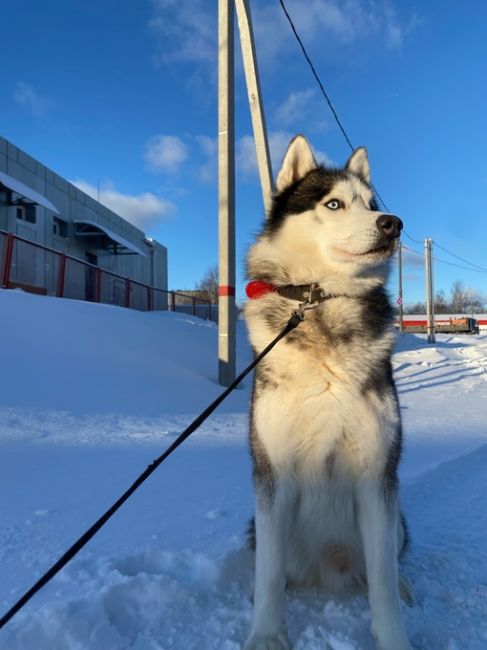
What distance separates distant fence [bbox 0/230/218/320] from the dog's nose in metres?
12.5

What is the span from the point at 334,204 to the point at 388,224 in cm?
32

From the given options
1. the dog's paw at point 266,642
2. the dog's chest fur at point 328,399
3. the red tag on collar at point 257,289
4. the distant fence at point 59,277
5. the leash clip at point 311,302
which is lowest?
the dog's paw at point 266,642

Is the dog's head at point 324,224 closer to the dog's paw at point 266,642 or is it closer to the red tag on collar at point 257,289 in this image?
the red tag on collar at point 257,289

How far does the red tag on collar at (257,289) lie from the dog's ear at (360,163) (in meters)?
0.92

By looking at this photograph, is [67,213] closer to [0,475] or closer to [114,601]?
Result: [0,475]

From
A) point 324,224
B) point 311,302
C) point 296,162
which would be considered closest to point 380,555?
point 311,302

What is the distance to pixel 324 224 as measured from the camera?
2.05m

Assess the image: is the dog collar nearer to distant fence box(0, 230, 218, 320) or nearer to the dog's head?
the dog's head

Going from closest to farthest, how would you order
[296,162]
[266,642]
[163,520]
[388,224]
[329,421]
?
[266,642]
[329,421]
[388,224]
[296,162]
[163,520]

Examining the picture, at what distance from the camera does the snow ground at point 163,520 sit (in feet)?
5.57

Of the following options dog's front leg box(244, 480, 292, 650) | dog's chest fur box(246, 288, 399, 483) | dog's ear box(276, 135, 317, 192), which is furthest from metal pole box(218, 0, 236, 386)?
dog's front leg box(244, 480, 292, 650)

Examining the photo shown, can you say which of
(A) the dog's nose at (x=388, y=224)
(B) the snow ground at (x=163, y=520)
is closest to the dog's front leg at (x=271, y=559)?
(B) the snow ground at (x=163, y=520)

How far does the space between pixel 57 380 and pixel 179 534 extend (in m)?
4.28

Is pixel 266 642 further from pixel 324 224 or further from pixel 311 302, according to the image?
pixel 324 224
